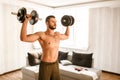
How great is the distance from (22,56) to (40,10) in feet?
6.05

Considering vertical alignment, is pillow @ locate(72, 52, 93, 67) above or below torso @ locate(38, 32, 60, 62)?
below

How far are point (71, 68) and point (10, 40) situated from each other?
2.18 m

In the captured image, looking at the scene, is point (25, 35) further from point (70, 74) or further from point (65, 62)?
point (65, 62)

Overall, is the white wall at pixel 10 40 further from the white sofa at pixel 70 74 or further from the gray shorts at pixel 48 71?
the gray shorts at pixel 48 71

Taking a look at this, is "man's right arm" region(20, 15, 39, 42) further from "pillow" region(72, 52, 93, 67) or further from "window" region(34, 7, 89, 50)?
"window" region(34, 7, 89, 50)

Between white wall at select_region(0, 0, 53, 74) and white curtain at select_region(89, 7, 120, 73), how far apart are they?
2120 mm

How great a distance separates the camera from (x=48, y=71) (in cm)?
198

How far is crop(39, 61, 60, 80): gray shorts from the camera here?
197 cm

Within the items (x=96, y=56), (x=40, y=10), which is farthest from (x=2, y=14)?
(x=96, y=56)

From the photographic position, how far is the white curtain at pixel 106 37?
4254mm

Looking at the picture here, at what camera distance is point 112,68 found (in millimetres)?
4371

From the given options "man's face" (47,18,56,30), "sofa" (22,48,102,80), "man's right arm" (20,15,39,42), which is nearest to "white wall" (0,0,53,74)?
"sofa" (22,48,102,80)

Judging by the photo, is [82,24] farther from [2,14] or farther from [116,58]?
[2,14]

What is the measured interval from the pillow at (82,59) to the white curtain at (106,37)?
3.58ft
